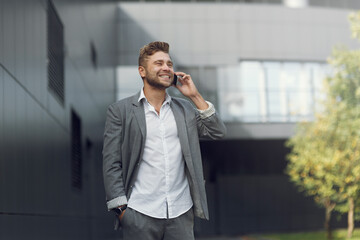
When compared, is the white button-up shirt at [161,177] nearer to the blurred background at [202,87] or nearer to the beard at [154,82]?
the beard at [154,82]

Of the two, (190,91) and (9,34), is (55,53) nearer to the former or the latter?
(9,34)

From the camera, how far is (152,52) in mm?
3752

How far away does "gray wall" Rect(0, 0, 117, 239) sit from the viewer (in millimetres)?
6184

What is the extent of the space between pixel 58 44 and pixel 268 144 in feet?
68.3

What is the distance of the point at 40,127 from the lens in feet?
28.0

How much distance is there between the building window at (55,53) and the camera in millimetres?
9812

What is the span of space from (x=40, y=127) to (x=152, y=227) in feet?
17.4

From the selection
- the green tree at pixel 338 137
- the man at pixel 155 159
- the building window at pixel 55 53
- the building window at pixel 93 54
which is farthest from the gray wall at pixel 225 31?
the man at pixel 155 159

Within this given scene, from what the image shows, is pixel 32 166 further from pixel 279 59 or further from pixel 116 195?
pixel 279 59

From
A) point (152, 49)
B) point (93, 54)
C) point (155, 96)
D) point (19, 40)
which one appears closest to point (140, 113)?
point (155, 96)

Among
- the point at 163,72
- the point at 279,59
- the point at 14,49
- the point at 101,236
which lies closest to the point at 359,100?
the point at 101,236

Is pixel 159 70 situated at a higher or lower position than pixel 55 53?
lower

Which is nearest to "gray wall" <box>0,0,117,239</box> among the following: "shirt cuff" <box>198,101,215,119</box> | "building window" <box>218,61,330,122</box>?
"shirt cuff" <box>198,101,215,119</box>

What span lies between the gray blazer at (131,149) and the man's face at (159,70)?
17 centimetres
